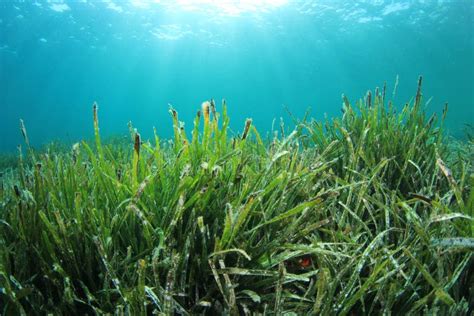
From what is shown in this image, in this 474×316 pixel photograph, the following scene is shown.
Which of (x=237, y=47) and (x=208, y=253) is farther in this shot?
(x=237, y=47)

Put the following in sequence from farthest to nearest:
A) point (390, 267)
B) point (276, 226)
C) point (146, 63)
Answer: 1. point (146, 63)
2. point (276, 226)
3. point (390, 267)

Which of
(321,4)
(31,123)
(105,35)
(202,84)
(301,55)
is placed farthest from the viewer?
(31,123)

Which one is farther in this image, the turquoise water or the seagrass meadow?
the turquoise water

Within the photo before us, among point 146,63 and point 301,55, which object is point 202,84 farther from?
point 301,55

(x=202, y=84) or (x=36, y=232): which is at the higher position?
(x=36, y=232)

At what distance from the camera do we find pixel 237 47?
60000mm

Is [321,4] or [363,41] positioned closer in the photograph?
[321,4]

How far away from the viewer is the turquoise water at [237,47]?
135 feet

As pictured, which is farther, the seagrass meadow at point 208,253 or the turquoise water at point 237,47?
the turquoise water at point 237,47

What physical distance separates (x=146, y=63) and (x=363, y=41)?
47089 mm

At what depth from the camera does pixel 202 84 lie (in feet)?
332

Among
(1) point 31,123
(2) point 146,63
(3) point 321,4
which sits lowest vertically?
(1) point 31,123

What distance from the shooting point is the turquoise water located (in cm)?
4106

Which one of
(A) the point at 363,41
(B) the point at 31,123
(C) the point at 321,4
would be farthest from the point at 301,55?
(B) the point at 31,123
